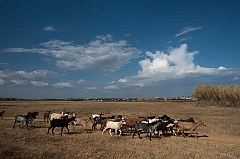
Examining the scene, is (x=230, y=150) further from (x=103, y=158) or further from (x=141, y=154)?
(x=103, y=158)

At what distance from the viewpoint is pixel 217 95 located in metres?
54.2

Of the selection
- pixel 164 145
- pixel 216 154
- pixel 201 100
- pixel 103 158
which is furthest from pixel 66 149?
pixel 201 100

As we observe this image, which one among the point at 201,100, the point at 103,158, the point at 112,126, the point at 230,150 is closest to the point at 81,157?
the point at 103,158

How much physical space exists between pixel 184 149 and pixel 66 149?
21.6 ft

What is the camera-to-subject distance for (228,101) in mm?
51156

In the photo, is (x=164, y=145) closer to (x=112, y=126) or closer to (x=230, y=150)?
(x=230, y=150)

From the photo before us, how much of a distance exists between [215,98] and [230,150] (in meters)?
43.7

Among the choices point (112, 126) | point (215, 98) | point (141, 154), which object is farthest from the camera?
point (215, 98)

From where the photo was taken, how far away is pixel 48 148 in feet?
43.0

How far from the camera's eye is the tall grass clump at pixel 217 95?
5002 cm

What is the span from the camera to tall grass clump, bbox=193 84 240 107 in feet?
164

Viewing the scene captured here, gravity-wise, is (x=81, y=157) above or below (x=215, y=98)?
below

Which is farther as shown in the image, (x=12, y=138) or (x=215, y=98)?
(x=215, y=98)

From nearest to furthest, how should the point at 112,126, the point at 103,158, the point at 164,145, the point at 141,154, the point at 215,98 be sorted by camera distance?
1. the point at 103,158
2. the point at 141,154
3. the point at 164,145
4. the point at 112,126
5. the point at 215,98
